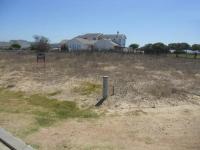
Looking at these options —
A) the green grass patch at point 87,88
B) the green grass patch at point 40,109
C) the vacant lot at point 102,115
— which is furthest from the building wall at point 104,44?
the green grass patch at point 40,109

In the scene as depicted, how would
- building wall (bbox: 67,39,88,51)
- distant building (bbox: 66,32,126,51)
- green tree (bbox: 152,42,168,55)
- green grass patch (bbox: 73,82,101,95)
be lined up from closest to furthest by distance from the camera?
green grass patch (bbox: 73,82,101,95), green tree (bbox: 152,42,168,55), distant building (bbox: 66,32,126,51), building wall (bbox: 67,39,88,51)

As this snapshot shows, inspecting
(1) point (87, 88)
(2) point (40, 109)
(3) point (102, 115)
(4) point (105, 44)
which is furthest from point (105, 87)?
(4) point (105, 44)

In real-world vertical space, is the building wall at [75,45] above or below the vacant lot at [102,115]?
above

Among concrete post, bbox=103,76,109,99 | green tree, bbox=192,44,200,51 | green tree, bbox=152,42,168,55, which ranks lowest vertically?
concrete post, bbox=103,76,109,99

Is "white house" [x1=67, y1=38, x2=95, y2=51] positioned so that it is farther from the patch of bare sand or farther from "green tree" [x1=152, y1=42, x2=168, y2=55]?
the patch of bare sand

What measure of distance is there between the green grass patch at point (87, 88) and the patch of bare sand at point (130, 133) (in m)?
3.06

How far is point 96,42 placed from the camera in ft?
270

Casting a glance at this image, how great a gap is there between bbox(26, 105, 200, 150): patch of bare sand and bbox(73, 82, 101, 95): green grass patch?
3.06m

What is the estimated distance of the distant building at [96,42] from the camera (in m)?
79.0

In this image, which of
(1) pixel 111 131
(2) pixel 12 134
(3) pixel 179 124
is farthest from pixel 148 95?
(2) pixel 12 134

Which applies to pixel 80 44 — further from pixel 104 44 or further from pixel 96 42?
pixel 104 44

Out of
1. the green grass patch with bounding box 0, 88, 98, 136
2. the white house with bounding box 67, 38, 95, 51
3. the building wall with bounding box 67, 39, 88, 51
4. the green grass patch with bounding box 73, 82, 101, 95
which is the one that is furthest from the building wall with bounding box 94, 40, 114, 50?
the green grass patch with bounding box 0, 88, 98, 136

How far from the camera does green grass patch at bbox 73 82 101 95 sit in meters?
11.1

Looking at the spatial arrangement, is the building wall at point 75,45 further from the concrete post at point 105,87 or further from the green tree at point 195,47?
the concrete post at point 105,87
